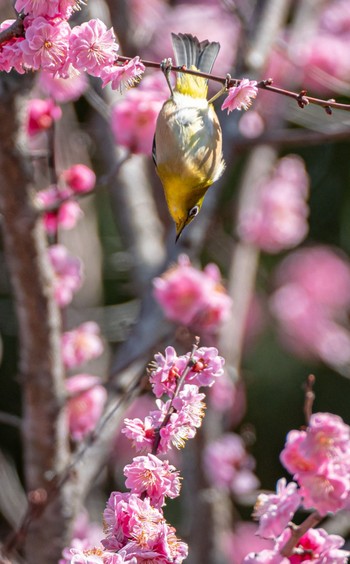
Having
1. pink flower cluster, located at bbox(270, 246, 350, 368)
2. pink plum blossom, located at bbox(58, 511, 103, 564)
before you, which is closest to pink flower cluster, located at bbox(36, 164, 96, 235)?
pink plum blossom, located at bbox(58, 511, 103, 564)

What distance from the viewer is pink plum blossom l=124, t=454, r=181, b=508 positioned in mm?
1395

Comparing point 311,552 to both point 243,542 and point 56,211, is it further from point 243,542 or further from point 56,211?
point 243,542

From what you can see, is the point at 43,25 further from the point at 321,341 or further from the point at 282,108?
the point at 321,341

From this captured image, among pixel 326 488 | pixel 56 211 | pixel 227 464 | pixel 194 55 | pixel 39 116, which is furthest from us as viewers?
pixel 227 464

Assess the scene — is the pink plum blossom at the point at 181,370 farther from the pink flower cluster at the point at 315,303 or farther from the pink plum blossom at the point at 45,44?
the pink flower cluster at the point at 315,303

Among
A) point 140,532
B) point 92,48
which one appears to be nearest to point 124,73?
point 92,48

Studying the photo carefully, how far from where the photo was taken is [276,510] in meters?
1.62

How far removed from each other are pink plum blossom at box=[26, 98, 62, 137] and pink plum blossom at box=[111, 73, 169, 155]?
21 centimetres

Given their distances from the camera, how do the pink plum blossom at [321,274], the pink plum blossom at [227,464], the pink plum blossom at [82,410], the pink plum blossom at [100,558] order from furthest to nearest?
the pink plum blossom at [321,274]
the pink plum blossom at [227,464]
the pink plum blossom at [82,410]
the pink plum blossom at [100,558]

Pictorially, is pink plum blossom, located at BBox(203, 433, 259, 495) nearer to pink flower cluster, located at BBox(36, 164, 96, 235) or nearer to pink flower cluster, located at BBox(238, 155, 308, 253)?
pink flower cluster, located at BBox(238, 155, 308, 253)

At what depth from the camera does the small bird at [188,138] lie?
1.91 meters

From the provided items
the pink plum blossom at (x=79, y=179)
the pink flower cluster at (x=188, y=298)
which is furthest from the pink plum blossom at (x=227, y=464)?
the pink plum blossom at (x=79, y=179)

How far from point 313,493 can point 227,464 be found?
5.84ft

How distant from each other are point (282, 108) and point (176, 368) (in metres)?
2.61
